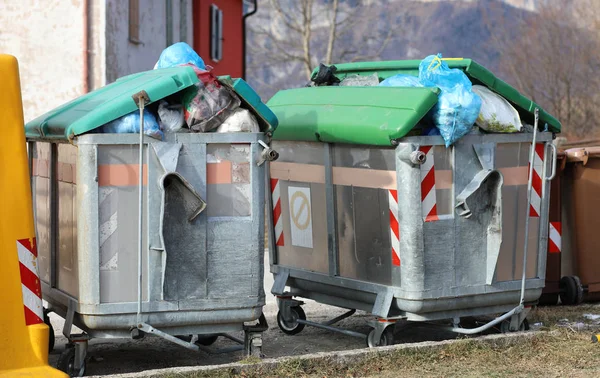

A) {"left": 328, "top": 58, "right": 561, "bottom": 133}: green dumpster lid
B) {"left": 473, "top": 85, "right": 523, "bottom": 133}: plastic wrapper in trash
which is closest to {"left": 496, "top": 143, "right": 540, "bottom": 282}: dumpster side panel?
{"left": 473, "top": 85, "right": 523, "bottom": 133}: plastic wrapper in trash

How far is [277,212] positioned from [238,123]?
5.59ft

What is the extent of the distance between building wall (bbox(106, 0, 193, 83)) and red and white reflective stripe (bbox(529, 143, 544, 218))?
410 inches

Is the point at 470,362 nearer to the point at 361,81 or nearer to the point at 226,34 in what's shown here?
the point at 361,81

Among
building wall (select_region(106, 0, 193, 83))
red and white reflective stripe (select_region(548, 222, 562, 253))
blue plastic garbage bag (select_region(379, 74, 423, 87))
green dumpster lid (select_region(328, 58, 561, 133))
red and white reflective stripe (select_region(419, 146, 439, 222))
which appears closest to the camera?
red and white reflective stripe (select_region(419, 146, 439, 222))

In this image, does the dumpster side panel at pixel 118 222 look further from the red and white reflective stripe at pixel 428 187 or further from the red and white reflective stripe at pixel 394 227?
the red and white reflective stripe at pixel 428 187

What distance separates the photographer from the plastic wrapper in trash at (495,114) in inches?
270

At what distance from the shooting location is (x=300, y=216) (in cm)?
756

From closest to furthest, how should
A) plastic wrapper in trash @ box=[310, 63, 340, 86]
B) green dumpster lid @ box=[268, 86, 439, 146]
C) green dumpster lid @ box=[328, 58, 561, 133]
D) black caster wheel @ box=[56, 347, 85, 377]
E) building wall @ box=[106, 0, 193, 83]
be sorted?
black caster wheel @ box=[56, 347, 85, 377] → green dumpster lid @ box=[268, 86, 439, 146] → green dumpster lid @ box=[328, 58, 561, 133] → plastic wrapper in trash @ box=[310, 63, 340, 86] → building wall @ box=[106, 0, 193, 83]

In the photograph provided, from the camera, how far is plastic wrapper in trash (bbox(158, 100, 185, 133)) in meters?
6.10

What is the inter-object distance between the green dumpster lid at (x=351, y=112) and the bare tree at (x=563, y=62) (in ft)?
82.9

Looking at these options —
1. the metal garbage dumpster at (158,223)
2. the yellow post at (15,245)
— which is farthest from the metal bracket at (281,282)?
the yellow post at (15,245)

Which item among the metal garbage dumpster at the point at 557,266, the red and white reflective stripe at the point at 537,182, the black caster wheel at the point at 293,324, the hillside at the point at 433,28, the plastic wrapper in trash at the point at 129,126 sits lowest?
the black caster wheel at the point at 293,324

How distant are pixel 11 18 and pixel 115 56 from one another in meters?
1.70

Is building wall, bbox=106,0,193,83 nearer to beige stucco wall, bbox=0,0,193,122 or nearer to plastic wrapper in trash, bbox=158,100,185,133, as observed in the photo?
beige stucco wall, bbox=0,0,193,122
